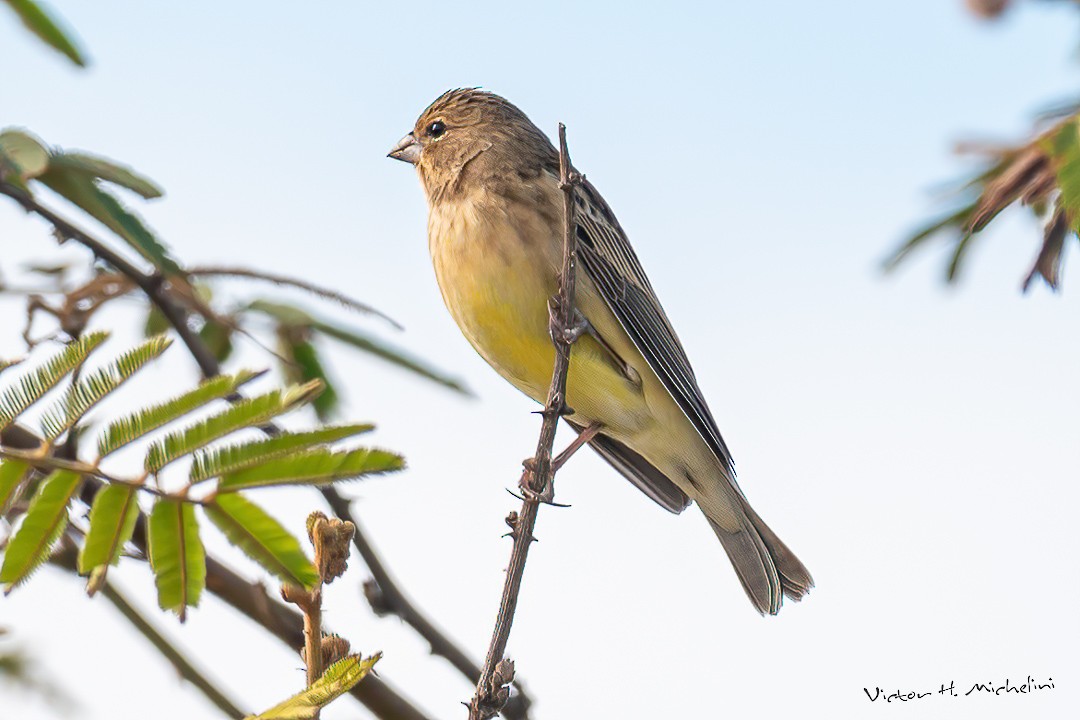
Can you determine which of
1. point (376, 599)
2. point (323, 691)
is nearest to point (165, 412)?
point (323, 691)

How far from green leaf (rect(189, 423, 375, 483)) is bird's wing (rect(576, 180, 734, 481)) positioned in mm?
3361

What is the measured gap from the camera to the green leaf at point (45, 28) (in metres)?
2.30

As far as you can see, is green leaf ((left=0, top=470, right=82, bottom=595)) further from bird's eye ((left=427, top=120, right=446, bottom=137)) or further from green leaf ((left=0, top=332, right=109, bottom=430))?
bird's eye ((left=427, top=120, right=446, bottom=137))

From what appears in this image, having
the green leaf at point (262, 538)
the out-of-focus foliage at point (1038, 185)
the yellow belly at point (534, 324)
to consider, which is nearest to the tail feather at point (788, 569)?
the yellow belly at point (534, 324)

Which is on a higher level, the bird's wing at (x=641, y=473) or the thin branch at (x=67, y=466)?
the bird's wing at (x=641, y=473)

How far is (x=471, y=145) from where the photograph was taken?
6262 mm

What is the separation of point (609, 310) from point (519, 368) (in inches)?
19.6

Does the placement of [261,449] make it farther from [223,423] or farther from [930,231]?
[930,231]

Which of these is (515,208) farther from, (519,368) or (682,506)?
(682,506)

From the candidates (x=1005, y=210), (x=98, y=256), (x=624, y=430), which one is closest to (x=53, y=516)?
(x=98, y=256)

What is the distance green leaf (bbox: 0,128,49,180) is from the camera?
246 centimetres

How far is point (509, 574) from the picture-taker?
304 centimetres

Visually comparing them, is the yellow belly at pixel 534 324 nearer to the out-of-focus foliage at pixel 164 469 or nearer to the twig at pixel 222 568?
the twig at pixel 222 568

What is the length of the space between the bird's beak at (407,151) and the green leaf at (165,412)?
430 centimetres
